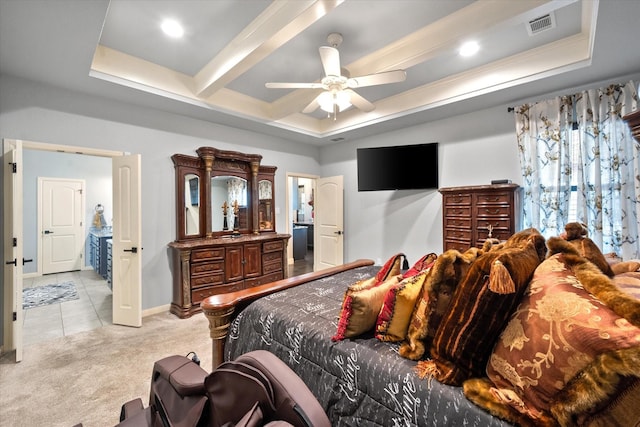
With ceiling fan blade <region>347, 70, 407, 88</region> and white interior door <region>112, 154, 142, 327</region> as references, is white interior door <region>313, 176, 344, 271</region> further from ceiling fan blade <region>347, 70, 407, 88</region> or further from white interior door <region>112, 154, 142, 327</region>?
white interior door <region>112, 154, 142, 327</region>

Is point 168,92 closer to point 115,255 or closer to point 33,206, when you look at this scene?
point 115,255

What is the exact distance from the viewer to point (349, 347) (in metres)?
1.28

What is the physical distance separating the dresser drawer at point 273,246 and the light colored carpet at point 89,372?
1455 millimetres

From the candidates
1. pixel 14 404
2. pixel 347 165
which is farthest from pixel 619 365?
pixel 347 165

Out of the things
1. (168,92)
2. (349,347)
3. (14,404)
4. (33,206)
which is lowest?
(14,404)

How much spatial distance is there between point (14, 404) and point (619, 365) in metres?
3.27

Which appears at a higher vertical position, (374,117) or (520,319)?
(374,117)

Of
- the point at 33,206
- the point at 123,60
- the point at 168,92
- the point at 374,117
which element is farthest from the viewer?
the point at 33,206

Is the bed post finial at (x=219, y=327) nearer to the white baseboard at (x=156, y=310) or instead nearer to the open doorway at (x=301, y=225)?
the white baseboard at (x=156, y=310)

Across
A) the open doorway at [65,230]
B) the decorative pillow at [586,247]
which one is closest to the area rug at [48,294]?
the open doorway at [65,230]

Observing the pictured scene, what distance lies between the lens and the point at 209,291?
12.3 ft

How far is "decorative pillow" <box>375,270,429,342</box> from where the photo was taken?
129cm

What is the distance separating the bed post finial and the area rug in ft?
12.6

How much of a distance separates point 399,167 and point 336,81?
228 centimetres
